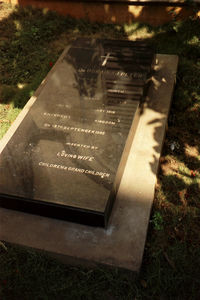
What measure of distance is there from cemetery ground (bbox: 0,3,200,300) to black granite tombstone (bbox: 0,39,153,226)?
20.5 inches

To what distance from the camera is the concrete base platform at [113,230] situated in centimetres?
282

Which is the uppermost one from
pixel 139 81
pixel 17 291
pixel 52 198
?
pixel 139 81

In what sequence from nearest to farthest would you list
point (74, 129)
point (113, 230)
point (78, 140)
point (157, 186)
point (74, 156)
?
point (113, 230)
point (74, 156)
point (78, 140)
point (74, 129)
point (157, 186)

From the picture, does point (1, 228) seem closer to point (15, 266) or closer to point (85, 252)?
point (15, 266)

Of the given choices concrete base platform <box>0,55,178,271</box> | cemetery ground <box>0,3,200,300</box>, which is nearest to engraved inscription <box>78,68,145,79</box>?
cemetery ground <box>0,3,200,300</box>

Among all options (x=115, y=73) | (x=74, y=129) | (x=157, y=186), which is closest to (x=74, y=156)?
(x=74, y=129)

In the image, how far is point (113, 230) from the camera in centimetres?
297

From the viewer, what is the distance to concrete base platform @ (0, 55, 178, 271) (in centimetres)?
282

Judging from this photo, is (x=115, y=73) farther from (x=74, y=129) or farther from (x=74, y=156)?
(x=74, y=156)

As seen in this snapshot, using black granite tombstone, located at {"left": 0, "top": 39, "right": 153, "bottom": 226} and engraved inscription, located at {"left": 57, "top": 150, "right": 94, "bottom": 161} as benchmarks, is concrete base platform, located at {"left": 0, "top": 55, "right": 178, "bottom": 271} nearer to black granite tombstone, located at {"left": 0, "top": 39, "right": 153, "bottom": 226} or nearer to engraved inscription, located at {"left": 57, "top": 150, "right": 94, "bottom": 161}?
black granite tombstone, located at {"left": 0, "top": 39, "right": 153, "bottom": 226}

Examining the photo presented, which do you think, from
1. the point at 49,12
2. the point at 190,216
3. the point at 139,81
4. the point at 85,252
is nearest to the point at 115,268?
the point at 85,252

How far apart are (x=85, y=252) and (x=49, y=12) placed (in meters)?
4.94

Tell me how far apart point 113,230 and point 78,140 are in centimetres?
99

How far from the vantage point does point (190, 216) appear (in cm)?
333
